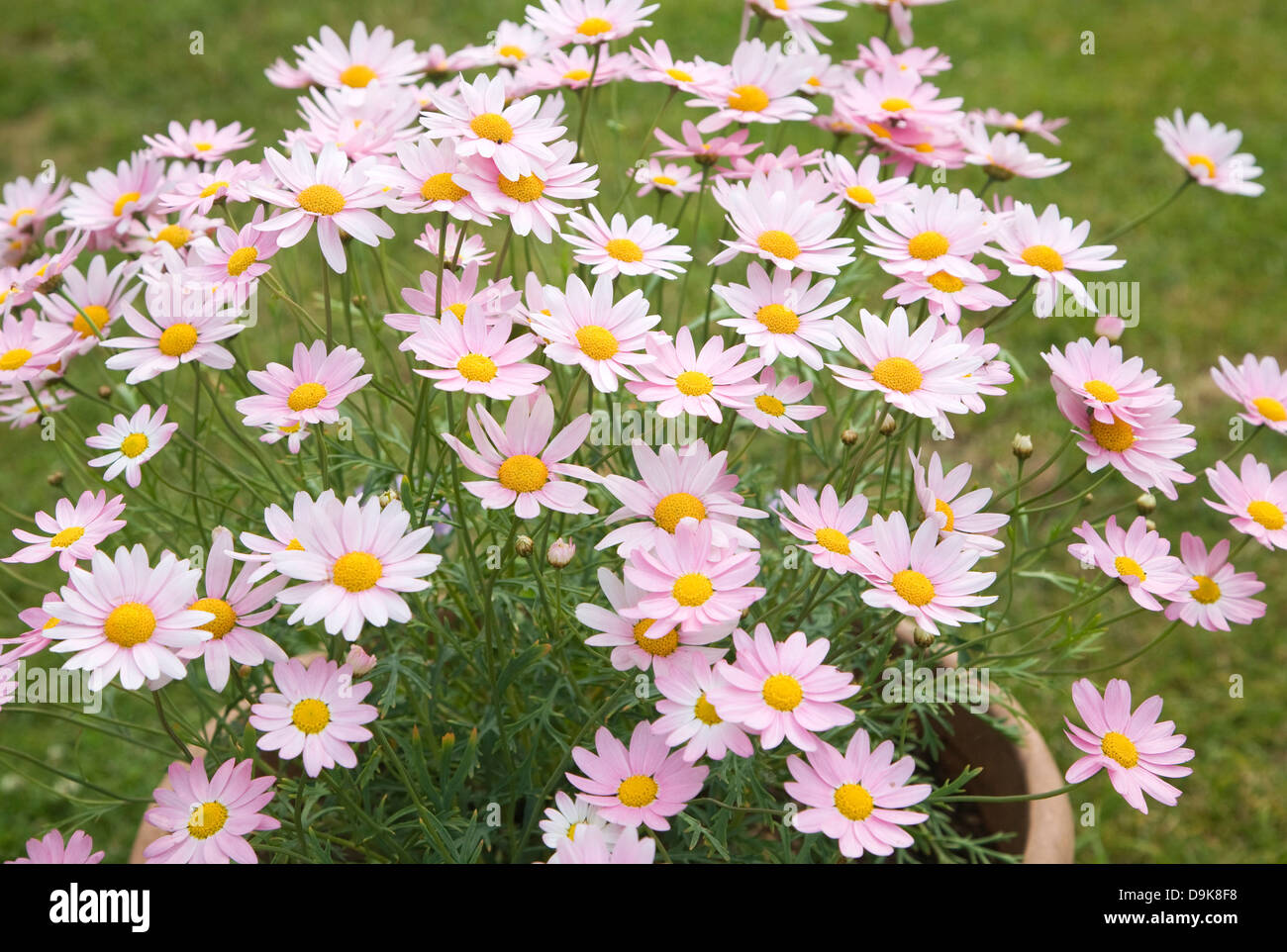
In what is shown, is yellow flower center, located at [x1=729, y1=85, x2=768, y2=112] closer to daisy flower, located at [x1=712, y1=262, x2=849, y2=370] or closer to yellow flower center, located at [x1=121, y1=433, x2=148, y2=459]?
daisy flower, located at [x1=712, y1=262, x2=849, y2=370]

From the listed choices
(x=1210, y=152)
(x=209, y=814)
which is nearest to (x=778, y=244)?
(x=209, y=814)

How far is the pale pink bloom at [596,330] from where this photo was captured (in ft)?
3.26

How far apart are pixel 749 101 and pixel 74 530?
0.88 m

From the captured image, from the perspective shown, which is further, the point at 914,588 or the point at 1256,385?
the point at 1256,385

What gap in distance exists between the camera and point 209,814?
3.20 feet

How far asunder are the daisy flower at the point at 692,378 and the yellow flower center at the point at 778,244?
125 millimetres

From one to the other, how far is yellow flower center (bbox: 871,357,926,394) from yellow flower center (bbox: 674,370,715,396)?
159 millimetres

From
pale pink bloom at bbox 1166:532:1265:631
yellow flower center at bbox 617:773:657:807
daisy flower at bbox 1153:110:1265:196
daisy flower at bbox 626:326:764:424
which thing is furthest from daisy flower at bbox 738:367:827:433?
daisy flower at bbox 1153:110:1265:196

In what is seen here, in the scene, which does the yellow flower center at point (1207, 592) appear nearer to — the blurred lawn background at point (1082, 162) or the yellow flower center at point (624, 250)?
the yellow flower center at point (624, 250)

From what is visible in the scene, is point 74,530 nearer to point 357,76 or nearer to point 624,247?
point 624,247

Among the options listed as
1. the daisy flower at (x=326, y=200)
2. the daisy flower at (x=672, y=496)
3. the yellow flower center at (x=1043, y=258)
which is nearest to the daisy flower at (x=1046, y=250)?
the yellow flower center at (x=1043, y=258)

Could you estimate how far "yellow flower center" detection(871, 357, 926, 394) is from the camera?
105cm
